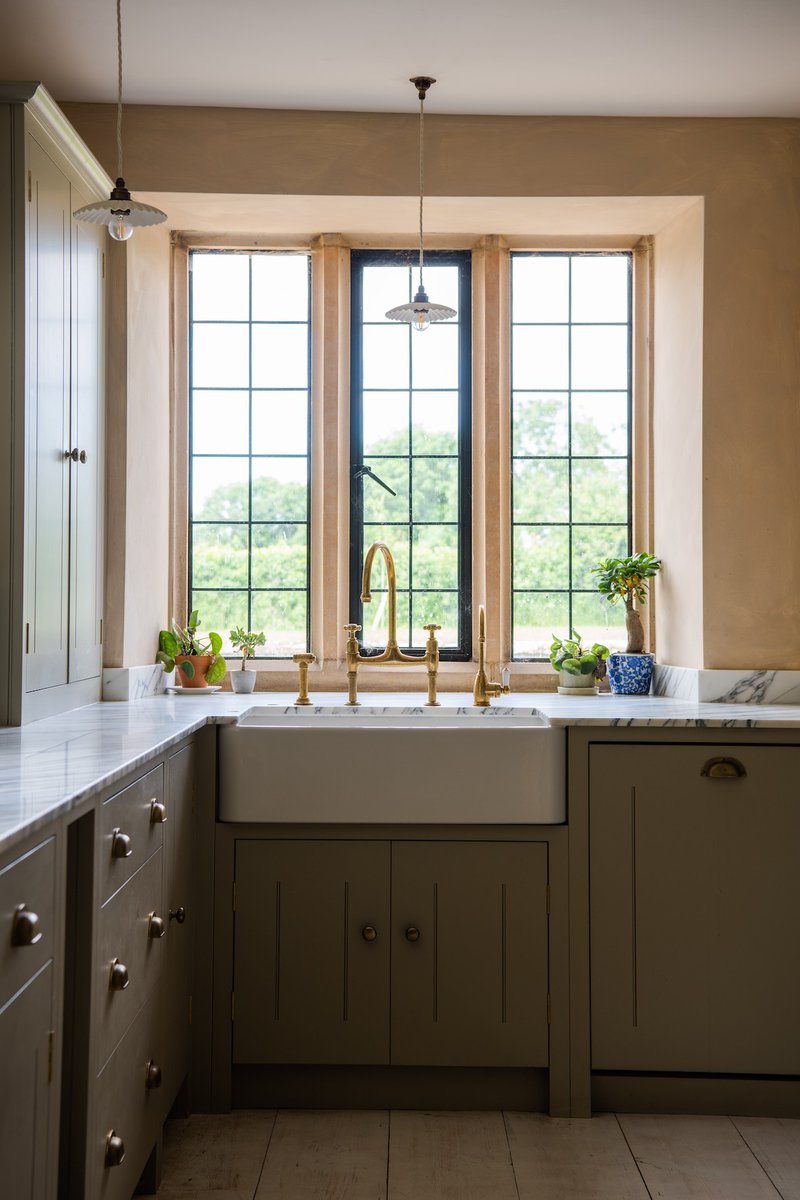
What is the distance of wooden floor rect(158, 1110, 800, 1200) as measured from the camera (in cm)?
219

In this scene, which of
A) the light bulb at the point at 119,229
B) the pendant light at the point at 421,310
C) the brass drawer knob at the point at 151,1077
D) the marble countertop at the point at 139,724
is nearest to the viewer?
the marble countertop at the point at 139,724

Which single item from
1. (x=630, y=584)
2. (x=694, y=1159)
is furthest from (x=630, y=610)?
(x=694, y=1159)

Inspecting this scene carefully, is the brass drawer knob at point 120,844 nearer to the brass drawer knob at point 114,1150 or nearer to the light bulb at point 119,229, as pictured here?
the brass drawer knob at point 114,1150

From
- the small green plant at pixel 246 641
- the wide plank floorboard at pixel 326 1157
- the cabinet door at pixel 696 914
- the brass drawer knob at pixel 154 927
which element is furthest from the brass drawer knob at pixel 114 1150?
the small green plant at pixel 246 641

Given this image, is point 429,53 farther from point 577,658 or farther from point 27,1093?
point 27,1093

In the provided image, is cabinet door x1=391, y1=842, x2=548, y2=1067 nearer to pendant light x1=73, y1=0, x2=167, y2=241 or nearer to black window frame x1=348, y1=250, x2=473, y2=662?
black window frame x1=348, y1=250, x2=473, y2=662

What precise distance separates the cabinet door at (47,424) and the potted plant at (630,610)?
5.45ft

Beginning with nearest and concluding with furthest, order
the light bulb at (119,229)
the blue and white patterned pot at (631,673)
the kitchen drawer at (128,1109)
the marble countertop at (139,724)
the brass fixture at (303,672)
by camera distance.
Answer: the marble countertop at (139,724), the kitchen drawer at (128,1109), the light bulb at (119,229), the brass fixture at (303,672), the blue and white patterned pot at (631,673)

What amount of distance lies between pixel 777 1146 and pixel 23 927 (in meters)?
1.91

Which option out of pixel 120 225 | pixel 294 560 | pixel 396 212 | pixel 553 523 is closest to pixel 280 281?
pixel 396 212

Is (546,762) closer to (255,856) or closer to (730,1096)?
(255,856)

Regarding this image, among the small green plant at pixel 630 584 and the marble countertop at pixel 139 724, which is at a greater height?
the small green plant at pixel 630 584

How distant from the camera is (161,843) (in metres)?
2.19

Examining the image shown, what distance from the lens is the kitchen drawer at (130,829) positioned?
1737 mm
